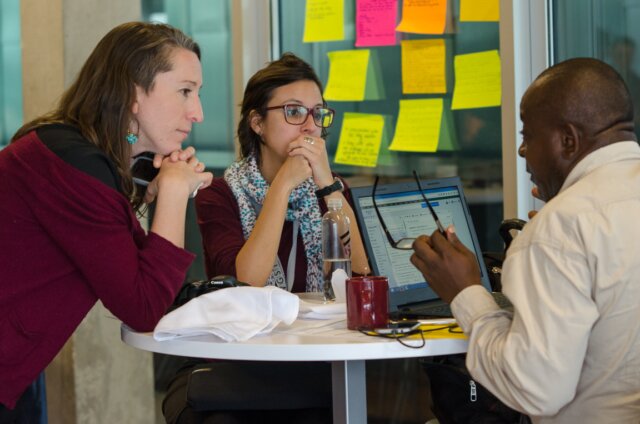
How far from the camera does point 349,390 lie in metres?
1.74

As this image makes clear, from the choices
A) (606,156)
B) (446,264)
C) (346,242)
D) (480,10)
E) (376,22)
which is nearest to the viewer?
(606,156)

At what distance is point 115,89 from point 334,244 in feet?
2.24

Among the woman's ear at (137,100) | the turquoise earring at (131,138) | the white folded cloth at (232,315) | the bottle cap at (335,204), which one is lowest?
the white folded cloth at (232,315)

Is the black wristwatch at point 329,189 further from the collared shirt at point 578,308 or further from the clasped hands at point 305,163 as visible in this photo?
the collared shirt at point 578,308

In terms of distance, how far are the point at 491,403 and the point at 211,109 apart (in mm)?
2245

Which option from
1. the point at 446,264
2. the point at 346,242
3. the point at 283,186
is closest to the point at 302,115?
the point at 283,186

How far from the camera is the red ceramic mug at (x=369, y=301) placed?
1.81 meters

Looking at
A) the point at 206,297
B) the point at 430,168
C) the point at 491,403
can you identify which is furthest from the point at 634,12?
the point at 206,297

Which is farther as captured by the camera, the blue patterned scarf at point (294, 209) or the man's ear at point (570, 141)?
the blue patterned scarf at point (294, 209)

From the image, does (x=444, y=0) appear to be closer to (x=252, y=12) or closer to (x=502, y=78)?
(x=502, y=78)

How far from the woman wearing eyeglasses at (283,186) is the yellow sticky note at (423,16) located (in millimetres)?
642

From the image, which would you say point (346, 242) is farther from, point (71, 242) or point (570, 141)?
point (570, 141)

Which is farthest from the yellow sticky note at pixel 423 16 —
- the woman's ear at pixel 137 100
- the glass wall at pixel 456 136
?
the woman's ear at pixel 137 100

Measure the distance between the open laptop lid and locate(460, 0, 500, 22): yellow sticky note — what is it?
1.03m
